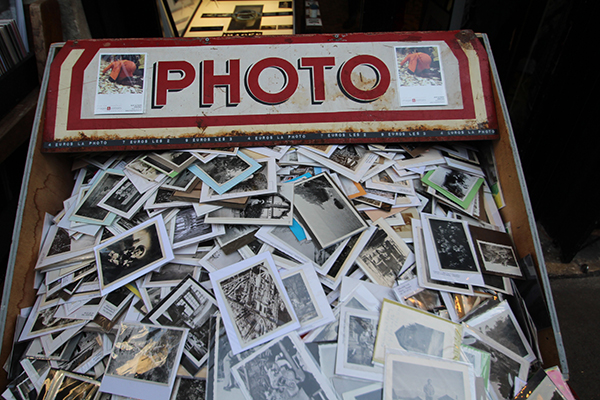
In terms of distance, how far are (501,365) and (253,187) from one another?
1.29 m

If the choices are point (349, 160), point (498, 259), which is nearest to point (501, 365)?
point (498, 259)

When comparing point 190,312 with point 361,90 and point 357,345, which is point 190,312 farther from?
point 361,90

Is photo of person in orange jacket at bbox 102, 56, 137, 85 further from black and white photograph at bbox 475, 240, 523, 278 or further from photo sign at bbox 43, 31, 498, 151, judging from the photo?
black and white photograph at bbox 475, 240, 523, 278

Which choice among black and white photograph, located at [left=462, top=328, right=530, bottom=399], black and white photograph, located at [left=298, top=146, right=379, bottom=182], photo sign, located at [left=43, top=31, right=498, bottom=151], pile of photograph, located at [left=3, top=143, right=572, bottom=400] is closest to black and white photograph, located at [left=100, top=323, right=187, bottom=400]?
pile of photograph, located at [left=3, top=143, right=572, bottom=400]

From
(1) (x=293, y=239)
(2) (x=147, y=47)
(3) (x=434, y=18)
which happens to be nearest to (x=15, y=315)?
(1) (x=293, y=239)

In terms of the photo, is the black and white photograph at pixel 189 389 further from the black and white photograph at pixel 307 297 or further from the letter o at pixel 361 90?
the letter o at pixel 361 90

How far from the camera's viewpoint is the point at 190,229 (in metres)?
1.52

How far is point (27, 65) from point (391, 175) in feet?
8.31

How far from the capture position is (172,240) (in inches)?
58.8

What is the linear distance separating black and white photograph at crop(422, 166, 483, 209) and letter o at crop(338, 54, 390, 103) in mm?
529

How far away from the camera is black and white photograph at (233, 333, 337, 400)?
3.79 ft

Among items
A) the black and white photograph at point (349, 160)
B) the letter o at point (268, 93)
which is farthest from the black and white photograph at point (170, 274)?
the letter o at point (268, 93)

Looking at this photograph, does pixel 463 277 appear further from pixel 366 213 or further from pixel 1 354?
pixel 1 354

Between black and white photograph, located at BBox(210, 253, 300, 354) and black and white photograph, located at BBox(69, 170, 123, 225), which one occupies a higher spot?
black and white photograph, located at BBox(69, 170, 123, 225)
